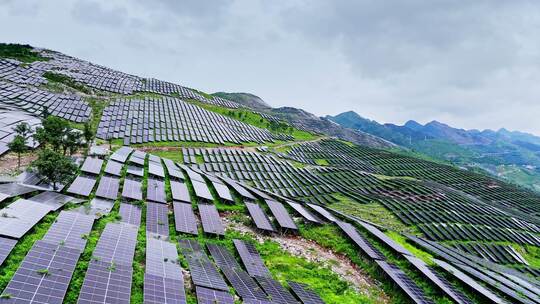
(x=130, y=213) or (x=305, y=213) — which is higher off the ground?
(x=305, y=213)

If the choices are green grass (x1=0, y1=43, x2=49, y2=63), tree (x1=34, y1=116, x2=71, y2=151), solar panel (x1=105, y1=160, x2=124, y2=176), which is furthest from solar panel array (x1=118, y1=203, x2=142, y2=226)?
green grass (x1=0, y1=43, x2=49, y2=63)

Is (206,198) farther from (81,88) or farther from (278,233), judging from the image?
(81,88)

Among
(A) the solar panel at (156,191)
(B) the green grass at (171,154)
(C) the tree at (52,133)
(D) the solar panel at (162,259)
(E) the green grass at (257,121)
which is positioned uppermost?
(E) the green grass at (257,121)

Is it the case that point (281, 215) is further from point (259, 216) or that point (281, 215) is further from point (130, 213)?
point (130, 213)

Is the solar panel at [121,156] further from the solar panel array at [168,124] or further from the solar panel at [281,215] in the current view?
the solar panel array at [168,124]

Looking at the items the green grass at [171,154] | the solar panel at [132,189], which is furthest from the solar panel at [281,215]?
the green grass at [171,154]

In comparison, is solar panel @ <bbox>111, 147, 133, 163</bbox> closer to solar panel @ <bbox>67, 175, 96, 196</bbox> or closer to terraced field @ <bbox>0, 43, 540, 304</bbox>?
terraced field @ <bbox>0, 43, 540, 304</bbox>

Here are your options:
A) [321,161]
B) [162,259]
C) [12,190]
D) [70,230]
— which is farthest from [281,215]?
[321,161]
